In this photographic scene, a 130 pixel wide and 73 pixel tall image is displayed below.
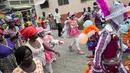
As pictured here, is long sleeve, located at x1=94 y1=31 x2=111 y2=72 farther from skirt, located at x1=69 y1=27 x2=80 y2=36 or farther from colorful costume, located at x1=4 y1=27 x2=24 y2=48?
skirt, located at x1=69 y1=27 x2=80 y2=36

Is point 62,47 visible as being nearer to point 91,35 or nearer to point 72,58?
point 72,58

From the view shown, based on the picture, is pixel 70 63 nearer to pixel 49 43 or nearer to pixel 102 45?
pixel 49 43

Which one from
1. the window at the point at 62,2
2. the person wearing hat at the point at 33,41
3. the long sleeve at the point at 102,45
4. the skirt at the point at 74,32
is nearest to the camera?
the long sleeve at the point at 102,45

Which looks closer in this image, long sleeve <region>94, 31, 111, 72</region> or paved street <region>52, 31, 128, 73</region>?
long sleeve <region>94, 31, 111, 72</region>

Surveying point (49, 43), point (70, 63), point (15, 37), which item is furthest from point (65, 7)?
point (15, 37)

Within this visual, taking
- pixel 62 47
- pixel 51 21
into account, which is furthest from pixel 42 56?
pixel 51 21

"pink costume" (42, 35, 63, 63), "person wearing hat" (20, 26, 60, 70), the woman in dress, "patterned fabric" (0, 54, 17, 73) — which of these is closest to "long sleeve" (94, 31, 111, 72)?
the woman in dress

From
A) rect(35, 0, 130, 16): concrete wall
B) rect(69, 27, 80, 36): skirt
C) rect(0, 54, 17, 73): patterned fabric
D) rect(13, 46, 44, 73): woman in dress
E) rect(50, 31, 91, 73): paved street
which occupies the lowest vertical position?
rect(50, 31, 91, 73): paved street

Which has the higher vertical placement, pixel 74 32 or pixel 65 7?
pixel 74 32

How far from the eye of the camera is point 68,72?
6.91m

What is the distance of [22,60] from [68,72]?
369cm

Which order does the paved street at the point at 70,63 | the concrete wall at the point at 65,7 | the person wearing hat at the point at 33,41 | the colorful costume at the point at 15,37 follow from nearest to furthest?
the person wearing hat at the point at 33,41 < the colorful costume at the point at 15,37 < the paved street at the point at 70,63 < the concrete wall at the point at 65,7

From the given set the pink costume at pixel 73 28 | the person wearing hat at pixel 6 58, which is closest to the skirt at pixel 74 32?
the pink costume at pixel 73 28

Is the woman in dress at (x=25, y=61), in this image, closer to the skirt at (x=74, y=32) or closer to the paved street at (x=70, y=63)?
the paved street at (x=70, y=63)
